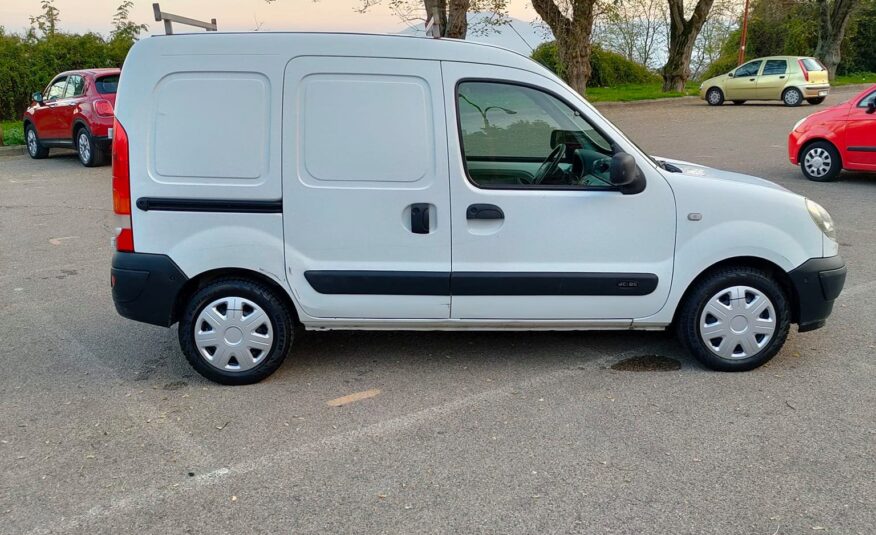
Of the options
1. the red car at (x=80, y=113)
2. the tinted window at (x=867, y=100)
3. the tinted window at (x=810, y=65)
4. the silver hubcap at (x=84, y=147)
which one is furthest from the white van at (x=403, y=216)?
the tinted window at (x=810, y=65)

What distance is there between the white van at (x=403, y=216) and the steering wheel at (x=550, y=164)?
0.03 m

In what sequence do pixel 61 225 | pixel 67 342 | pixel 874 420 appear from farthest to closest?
pixel 61 225
pixel 67 342
pixel 874 420

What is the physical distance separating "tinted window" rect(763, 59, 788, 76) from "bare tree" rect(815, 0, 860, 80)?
1148 centimetres

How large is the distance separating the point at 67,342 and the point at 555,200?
3406 mm

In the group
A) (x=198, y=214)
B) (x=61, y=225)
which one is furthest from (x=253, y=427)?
(x=61, y=225)

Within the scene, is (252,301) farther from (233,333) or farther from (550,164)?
(550,164)

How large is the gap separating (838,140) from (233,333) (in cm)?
958

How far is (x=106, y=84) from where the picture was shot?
552 inches

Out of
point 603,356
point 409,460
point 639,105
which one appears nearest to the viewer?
point 409,460

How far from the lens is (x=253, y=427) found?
3.89 metres

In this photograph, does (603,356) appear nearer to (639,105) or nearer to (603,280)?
(603,280)

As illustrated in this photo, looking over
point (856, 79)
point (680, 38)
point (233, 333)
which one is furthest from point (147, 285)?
point (856, 79)

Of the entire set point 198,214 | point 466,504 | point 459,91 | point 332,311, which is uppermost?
point 459,91

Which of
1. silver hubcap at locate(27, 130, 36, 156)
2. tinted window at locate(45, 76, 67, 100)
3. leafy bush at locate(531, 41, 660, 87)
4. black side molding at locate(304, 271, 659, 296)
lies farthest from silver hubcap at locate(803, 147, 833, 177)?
leafy bush at locate(531, 41, 660, 87)
